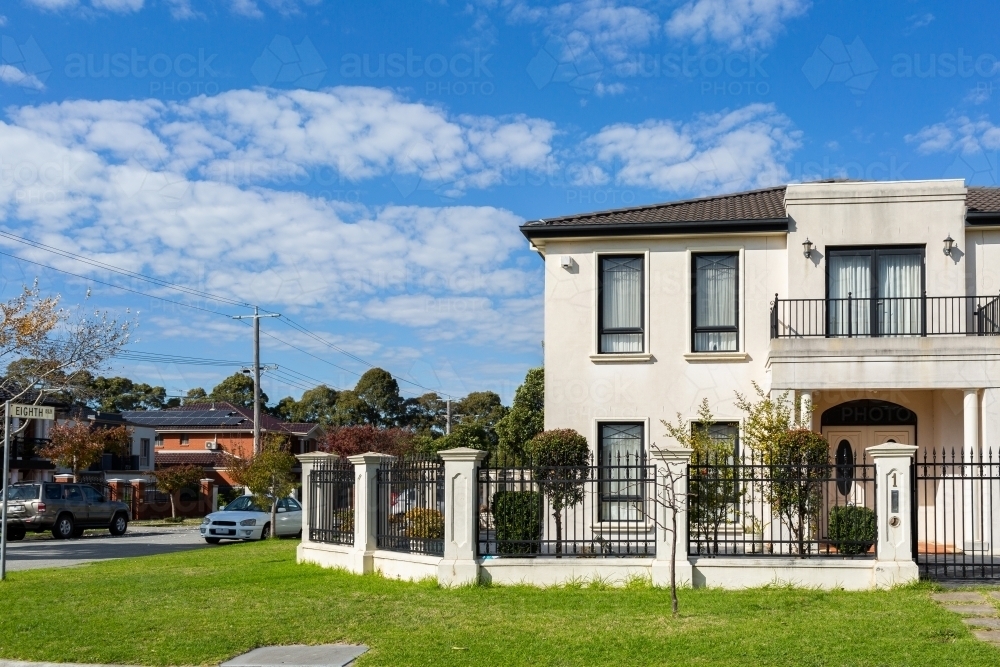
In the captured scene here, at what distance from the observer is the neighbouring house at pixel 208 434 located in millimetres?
60044

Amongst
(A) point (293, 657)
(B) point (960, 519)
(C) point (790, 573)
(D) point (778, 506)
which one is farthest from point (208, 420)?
(A) point (293, 657)

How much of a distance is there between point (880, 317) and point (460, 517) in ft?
32.8

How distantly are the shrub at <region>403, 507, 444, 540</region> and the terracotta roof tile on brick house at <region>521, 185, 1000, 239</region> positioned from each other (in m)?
6.98

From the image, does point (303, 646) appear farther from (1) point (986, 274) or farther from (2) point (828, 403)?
(1) point (986, 274)

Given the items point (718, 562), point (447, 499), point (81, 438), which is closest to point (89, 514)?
point (81, 438)

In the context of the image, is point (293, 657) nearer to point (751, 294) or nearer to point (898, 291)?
point (751, 294)

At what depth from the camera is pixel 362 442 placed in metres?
56.6

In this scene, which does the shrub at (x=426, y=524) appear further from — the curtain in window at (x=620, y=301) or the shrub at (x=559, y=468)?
the curtain in window at (x=620, y=301)

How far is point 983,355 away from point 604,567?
8.52m

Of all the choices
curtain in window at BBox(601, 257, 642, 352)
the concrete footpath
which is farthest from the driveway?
curtain in window at BBox(601, 257, 642, 352)

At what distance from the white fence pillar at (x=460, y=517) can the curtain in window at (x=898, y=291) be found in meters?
9.54

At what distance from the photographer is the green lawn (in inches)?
384

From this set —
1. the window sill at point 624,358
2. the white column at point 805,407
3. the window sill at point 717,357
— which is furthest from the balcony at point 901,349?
the window sill at point 624,358

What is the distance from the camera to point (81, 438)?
44719 mm
